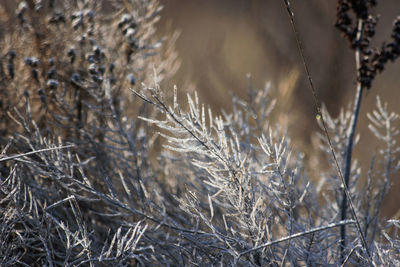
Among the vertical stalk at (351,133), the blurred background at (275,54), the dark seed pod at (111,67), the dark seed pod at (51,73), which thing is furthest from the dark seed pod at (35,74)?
the blurred background at (275,54)

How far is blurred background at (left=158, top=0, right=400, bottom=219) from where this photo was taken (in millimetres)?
3209

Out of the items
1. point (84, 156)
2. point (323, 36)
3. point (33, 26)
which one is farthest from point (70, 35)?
point (323, 36)

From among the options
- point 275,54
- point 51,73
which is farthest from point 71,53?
point 275,54

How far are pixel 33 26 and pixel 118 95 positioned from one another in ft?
1.27

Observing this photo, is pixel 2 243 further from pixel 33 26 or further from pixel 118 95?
pixel 33 26

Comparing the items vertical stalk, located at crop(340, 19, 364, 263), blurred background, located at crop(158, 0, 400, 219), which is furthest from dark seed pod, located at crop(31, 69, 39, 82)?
blurred background, located at crop(158, 0, 400, 219)

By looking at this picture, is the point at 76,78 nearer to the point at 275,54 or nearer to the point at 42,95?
the point at 42,95

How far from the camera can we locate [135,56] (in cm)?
195

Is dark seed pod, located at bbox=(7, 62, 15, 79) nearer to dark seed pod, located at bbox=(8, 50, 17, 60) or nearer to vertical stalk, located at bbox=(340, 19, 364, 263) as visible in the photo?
dark seed pod, located at bbox=(8, 50, 17, 60)

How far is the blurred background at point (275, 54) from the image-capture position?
10.5 feet

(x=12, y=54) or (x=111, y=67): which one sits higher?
(x=12, y=54)

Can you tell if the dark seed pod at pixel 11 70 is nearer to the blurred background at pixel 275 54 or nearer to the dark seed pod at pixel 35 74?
the dark seed pod at pixel 35 74

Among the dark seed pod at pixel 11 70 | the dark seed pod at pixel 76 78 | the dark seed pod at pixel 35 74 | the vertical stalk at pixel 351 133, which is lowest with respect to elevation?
the vertical stalk at pixel 351 133

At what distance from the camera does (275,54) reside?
3.69 m
